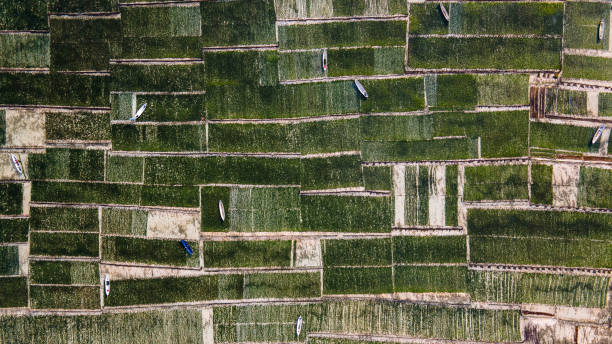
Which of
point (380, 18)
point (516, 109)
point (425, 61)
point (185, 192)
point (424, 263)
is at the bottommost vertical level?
point (424, 263)

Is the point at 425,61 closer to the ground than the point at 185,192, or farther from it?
farther from it

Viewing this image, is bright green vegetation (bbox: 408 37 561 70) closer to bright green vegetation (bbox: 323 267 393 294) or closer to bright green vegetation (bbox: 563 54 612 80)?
bright green vegetation (bbox: 563 54 612 80)

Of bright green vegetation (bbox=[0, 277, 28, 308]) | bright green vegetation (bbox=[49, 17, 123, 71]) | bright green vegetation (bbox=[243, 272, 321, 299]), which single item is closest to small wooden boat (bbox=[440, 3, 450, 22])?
bright green vegetation (bbox=[243, 272, 321, 299])

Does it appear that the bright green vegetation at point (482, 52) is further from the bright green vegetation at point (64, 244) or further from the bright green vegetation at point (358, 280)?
the bright green vegetation at point (64, 244)

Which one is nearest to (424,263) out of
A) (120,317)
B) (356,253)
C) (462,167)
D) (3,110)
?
(356,253)

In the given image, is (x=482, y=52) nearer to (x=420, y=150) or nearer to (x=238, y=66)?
(x=420, y=150)

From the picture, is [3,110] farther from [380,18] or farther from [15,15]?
[380,18]

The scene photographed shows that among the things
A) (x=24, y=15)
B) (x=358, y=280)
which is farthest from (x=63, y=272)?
(x=358, y=280)

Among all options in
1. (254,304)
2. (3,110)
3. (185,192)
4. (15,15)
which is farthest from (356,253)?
(15,15)
